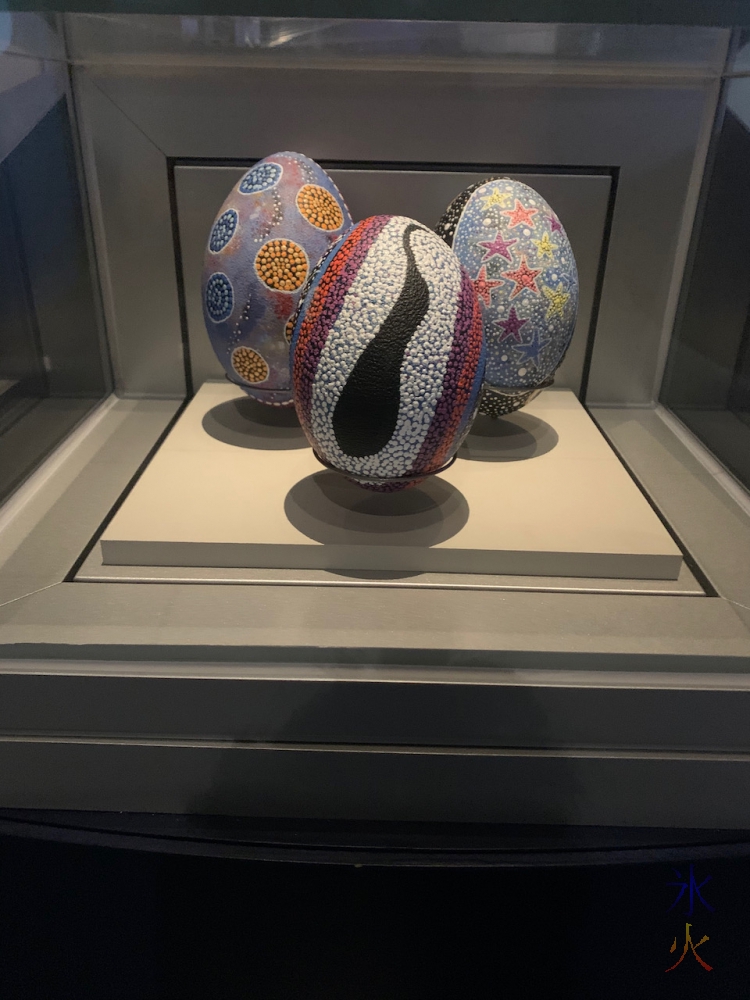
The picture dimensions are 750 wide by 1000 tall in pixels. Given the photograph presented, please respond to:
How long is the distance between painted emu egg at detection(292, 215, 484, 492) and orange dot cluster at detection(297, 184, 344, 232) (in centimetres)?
20

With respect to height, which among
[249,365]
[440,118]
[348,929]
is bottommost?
[348,929]

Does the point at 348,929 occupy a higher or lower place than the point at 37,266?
lower

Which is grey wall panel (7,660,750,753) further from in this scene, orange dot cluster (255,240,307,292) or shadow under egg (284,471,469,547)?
orange dot cluster (255,240,307,292)

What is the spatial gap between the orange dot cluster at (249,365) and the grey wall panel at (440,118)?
0.34 metres

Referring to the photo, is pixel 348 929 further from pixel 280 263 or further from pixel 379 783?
pixel 280 263

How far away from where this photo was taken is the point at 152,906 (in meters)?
0.77

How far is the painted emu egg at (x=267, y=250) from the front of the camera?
97cm

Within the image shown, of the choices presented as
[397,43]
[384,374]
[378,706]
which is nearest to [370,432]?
[384,374]

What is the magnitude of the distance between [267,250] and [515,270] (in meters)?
0.32

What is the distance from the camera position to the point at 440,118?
111 centimetres

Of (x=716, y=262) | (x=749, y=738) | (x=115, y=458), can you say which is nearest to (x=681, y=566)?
(x=749, y=738)

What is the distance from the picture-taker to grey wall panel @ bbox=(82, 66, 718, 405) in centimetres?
109

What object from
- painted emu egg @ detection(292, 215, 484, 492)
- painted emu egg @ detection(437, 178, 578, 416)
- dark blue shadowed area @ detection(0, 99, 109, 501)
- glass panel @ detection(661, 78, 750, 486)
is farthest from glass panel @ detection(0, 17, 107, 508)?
glass panel @ detection(661, 78, 750, 486)

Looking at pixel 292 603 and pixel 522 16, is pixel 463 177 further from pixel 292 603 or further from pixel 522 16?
pixel 292 603
